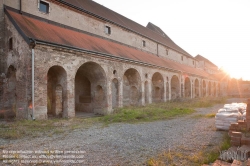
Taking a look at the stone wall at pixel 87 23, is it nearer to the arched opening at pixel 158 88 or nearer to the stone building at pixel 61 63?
the stone building at pixel 61 63

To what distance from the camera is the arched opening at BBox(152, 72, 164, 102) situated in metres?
20.2

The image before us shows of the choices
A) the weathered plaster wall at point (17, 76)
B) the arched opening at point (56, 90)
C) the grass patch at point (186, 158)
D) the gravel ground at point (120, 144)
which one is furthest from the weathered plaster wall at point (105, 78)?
the grass patch at point (186, 158)

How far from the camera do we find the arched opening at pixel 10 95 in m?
10.5

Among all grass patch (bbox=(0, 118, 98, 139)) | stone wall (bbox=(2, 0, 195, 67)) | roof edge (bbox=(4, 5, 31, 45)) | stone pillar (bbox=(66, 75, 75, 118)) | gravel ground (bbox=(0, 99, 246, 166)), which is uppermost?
stone wall (bbox=(2, 0, 195, 67))

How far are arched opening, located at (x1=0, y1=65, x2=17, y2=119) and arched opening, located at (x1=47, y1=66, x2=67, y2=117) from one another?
2080 mm

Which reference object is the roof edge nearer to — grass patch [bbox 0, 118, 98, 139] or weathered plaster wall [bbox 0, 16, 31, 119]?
weathered plaster wall [bbox 0, 16, 31, 119]

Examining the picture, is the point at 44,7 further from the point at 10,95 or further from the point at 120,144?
the point at 120,144

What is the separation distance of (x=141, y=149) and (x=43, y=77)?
7.06 meters

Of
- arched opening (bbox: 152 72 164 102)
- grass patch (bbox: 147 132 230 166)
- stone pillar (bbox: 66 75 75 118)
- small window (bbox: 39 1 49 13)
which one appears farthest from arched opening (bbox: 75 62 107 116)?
grass patch (bbox: 147 132 230 166)

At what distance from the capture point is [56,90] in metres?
11.5

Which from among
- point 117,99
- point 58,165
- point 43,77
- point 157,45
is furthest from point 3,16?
point 157,45

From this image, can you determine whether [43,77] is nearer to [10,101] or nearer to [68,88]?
[68,88]

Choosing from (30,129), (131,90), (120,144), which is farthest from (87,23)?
(120,144)

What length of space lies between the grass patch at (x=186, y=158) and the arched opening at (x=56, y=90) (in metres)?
7.84
